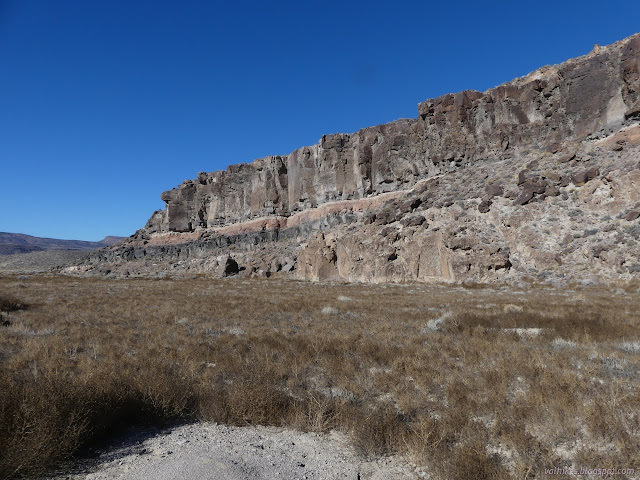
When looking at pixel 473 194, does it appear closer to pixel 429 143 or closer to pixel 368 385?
pixel 429 143

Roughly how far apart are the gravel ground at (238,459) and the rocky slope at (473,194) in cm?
2271

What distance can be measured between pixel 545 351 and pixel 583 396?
2.43m

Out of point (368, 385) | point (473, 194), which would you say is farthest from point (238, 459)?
point (473, 194)

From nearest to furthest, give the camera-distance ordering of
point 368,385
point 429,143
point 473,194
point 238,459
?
1. point 238,459
2. point 368,385
3. point 473,194
4. point 429,143

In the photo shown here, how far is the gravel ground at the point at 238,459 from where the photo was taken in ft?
10.7

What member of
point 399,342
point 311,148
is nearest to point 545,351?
point 399,342

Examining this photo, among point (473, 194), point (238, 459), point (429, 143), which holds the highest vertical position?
point (429, 143)

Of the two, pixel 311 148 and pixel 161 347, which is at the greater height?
pixel 311 148

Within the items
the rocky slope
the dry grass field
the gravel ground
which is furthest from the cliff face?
the gravel ground

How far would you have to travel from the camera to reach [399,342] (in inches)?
333

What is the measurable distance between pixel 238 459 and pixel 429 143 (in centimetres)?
4650

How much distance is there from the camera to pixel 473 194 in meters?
31.1

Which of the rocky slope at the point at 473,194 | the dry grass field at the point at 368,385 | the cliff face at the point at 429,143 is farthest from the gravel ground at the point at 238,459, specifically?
the cliff face at the point at 429,143

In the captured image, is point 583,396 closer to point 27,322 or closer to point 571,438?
point 571,438
